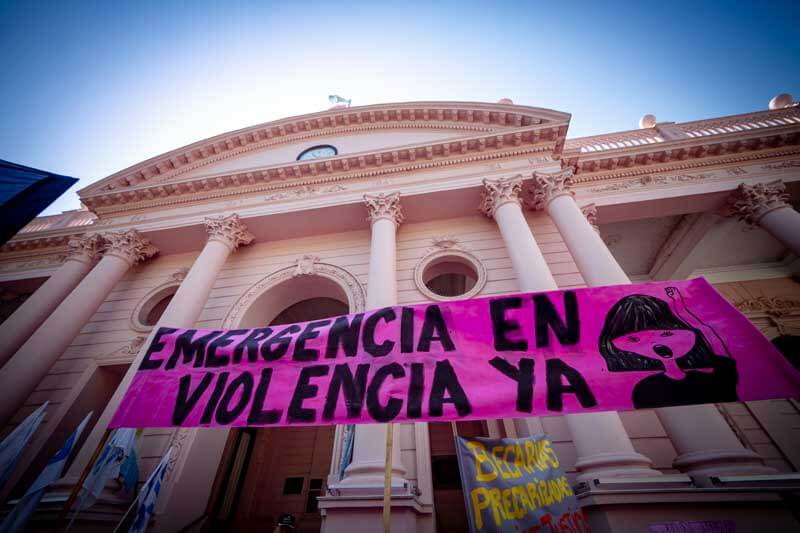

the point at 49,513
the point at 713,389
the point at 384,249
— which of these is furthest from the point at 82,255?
the point at 713,389

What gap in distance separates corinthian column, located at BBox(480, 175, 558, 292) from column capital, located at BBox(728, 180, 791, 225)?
19.7 ft

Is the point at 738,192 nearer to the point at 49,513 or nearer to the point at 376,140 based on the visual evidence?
the point at 376,140

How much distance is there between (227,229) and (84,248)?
4572 millimetres

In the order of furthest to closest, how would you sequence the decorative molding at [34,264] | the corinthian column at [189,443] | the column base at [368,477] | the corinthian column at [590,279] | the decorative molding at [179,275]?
the decorative molding at [34,264] → the decorative molding at [179,275] → the corinthian column at [189,443] → the column base at [368,477] → the corinthian column at [590,279]

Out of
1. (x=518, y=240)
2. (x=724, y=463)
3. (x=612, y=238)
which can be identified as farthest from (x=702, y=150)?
(x=724, y=463)

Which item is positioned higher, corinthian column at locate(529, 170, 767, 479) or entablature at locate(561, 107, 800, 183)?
entablature at locate(561, 107, 800, 183)

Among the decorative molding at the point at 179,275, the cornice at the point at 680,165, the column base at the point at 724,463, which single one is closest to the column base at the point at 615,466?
the column base at the point at 724,463

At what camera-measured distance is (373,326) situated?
3.33 m

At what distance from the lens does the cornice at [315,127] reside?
9.95 meters

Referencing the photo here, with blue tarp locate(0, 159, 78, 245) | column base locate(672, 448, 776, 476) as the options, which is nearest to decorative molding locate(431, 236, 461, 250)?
column base locate(672, 448, 776, 476)

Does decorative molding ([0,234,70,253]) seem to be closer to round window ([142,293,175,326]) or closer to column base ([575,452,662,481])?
round window ([142,293,175,326])

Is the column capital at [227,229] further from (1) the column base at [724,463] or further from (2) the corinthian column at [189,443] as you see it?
(1) the column base at [724,463]

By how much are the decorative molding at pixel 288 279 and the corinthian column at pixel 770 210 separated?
1027 cm

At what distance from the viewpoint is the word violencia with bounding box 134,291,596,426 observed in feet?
9.05
